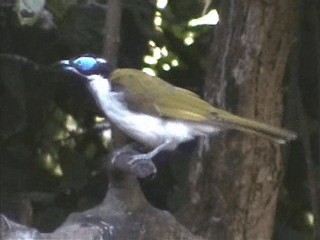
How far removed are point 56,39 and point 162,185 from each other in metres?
0.45

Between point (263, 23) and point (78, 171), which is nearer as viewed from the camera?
point (263, 23)

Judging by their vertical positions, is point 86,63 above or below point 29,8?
below

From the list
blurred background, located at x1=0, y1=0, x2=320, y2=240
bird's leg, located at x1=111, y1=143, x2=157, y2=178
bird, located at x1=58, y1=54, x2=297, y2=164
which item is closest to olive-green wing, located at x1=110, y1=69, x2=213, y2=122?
bird, located at x1=58, y1=54, x2=297, y2=164

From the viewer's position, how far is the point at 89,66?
2180 millimetres

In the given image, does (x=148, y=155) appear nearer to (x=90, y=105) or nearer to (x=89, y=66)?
(x=89, y=66)

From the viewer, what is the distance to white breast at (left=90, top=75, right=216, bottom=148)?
6.97 feet

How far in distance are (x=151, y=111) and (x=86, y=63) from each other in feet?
0.52

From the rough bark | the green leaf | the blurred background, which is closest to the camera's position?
the green leaf

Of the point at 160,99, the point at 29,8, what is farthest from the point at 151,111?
the point at 29,8

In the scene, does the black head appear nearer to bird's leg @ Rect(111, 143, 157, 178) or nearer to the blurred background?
bird's leg @ Rect(111, 143, 157, 178)

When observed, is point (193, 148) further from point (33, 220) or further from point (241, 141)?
point (33, 220)

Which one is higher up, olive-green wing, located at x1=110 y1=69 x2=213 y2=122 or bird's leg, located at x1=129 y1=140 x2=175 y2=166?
olive-green wing, located at x1=110 y1=69 x2=213 y2=122

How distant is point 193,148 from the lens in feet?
7.73

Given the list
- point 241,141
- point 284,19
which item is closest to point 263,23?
point 284,19
